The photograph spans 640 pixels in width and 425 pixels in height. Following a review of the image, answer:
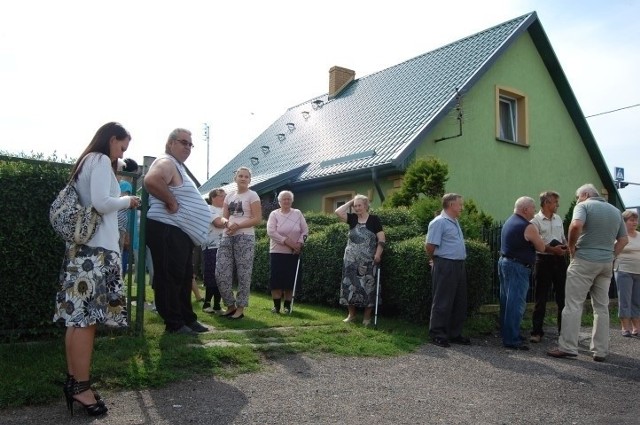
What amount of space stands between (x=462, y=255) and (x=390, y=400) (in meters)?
2.79

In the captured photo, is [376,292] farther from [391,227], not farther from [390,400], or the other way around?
[390,400]

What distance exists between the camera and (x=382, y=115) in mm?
16844

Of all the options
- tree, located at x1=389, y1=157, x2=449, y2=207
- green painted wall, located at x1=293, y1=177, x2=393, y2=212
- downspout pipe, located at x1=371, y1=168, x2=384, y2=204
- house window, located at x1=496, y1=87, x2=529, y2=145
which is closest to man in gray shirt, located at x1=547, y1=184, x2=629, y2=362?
tree, located at x1=389, y1=157, x2=449, y2=207

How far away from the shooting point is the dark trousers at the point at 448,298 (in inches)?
262

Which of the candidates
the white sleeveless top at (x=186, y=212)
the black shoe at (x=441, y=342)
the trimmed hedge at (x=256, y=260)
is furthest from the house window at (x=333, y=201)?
the white sleeveless top at (x=186, y=212)

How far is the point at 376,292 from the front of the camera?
7473mm

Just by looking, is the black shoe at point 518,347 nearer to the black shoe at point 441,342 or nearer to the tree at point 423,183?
the black shoe at point 441,342

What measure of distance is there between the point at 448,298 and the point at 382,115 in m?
10.9

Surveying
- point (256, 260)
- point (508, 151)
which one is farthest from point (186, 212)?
point (508, 151)

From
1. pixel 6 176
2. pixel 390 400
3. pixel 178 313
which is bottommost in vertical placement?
pixel 390 400

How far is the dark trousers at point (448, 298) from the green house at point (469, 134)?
21.5 feet

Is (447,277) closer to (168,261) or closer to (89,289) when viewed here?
(168,261)

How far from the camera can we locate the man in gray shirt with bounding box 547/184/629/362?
21.1 ft

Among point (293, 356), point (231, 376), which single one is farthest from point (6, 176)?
point (293, 356)
